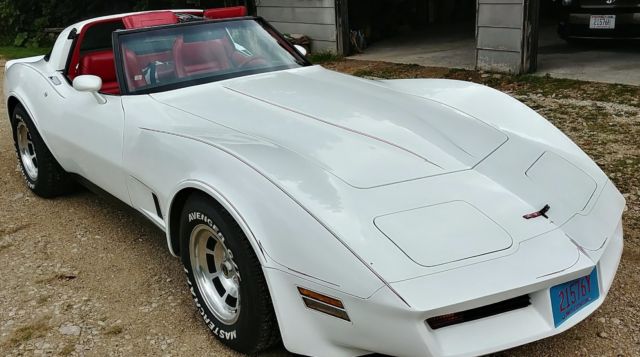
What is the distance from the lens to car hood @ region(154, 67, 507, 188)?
2.65 metres

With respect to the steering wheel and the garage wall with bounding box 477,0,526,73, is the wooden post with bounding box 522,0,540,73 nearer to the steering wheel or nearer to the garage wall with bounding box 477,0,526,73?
the garage wall with bounding box 477,0,526,73

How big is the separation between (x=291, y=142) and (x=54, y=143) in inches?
86.6

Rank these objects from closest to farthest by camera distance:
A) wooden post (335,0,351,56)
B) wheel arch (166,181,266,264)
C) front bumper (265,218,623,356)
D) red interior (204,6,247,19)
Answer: front bumper (265,218,623,356), wheel arch (166,181,266,264), red interior (204,6,247,19), wooden post (335,0,351,56)

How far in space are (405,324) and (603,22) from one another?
25.5ft

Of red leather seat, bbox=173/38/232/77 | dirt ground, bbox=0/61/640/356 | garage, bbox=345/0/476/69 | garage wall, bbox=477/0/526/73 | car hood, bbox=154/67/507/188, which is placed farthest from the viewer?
garage, bbox=345/0/476/69

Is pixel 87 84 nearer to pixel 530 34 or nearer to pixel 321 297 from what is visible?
pixel 321 297

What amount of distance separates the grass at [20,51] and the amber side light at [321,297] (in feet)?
43.9

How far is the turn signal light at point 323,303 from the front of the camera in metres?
2.17

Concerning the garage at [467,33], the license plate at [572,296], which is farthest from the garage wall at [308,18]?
the license plate at [572,296]

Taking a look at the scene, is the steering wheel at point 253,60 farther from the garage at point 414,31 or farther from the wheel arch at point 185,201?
the garage at point 414,31

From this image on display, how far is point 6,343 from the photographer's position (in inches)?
116

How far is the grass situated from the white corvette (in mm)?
11268

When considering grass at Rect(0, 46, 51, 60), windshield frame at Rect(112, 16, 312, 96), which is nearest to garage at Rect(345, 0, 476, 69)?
windshield frame at Rect(112, 16, 312, 96)

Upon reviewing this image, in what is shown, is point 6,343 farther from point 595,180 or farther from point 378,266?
point 595,180
